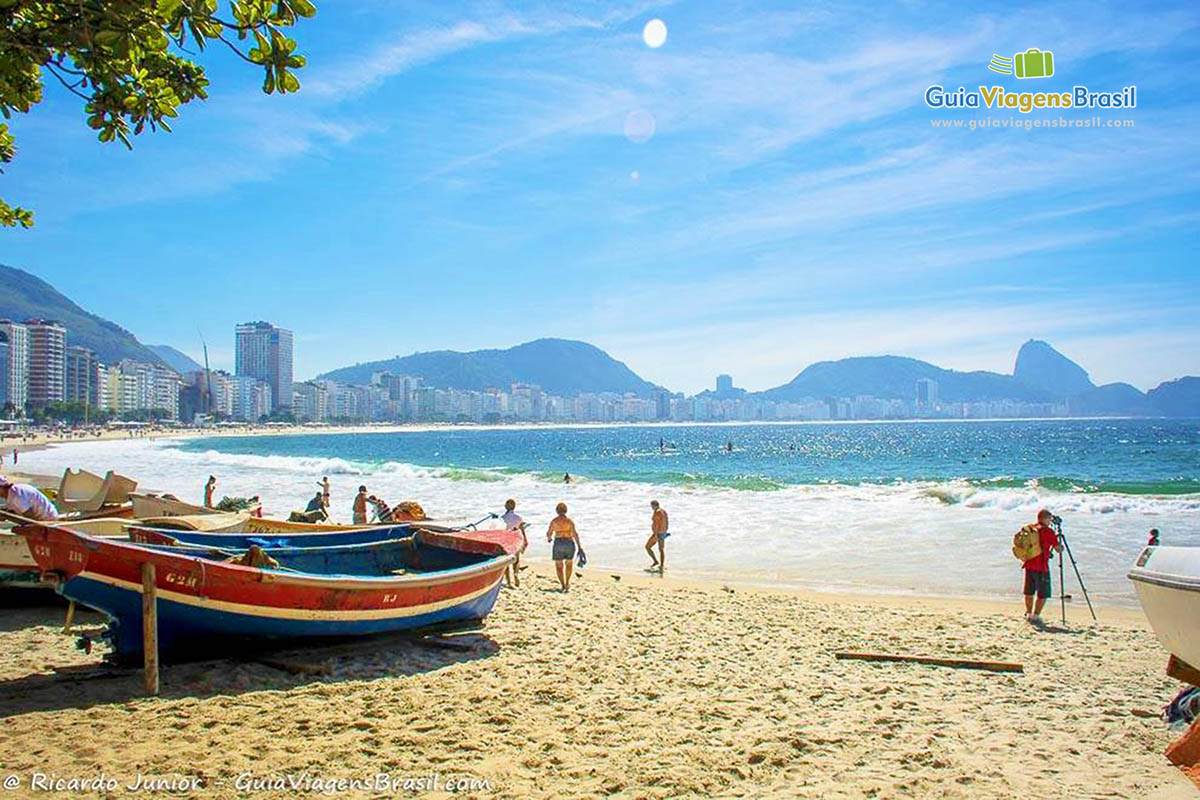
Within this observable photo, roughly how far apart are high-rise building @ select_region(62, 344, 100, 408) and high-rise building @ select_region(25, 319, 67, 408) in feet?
23.5

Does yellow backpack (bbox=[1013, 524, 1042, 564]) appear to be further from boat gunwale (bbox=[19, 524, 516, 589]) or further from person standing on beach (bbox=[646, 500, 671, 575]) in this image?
boat gunwale (bbox=[19, 524, 516, 589])

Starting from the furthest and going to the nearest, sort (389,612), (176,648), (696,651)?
(696,651) → (389,612) → (176,648)

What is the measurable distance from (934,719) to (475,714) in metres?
3.67

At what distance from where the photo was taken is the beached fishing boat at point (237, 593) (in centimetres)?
599

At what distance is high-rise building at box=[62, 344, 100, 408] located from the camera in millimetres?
169875

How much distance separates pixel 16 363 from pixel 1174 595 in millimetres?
191464

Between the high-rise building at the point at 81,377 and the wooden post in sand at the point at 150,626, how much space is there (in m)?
195

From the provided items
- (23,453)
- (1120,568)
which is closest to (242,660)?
(1120,568)

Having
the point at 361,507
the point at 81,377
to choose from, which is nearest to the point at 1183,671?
the point at 361,507

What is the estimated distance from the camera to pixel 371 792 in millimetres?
4637

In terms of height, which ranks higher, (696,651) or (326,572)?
(326,572)

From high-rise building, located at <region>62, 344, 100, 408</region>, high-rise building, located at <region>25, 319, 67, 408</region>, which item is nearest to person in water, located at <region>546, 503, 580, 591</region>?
high-rise building, located at <region>25, 319, 67, 408</region>

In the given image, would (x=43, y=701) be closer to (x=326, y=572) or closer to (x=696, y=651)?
(x=326, y=572)

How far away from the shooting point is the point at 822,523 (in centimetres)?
2198
